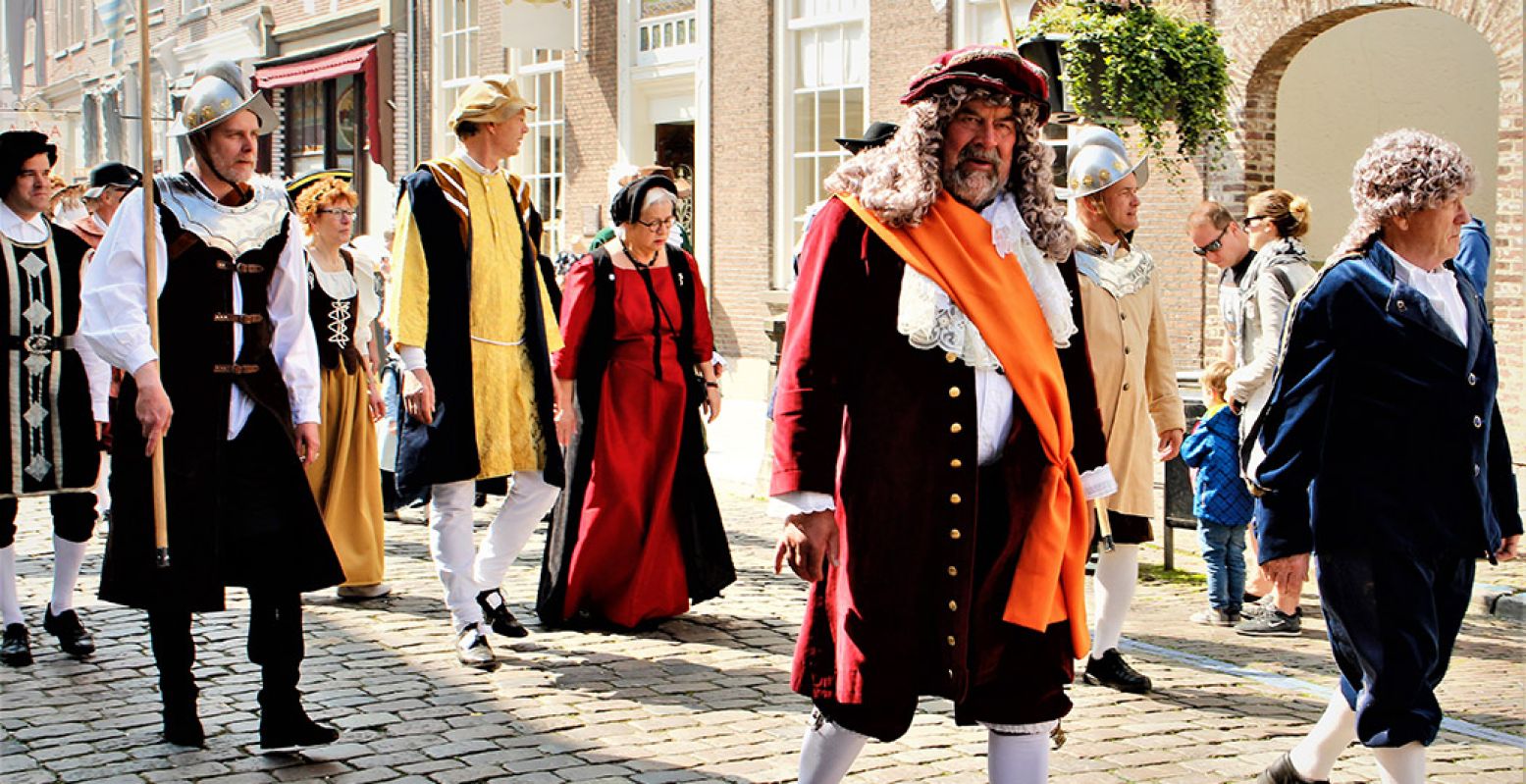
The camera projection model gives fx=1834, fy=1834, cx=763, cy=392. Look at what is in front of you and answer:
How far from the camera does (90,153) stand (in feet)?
63.4

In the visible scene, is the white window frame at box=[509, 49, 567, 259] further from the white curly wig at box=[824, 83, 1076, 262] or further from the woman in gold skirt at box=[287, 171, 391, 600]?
Result: the white curly wig at box=[824, 83, 1076, 262]

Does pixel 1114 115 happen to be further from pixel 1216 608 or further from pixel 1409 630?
pixel 1409 630

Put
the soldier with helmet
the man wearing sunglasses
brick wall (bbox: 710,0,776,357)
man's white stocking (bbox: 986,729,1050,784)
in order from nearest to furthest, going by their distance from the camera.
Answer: man's white stocking (bbox: 986,729,1050,784)
the soldier with helmet
the man wearing sunglasses
brick wall (bbox: 710,0,776,357)

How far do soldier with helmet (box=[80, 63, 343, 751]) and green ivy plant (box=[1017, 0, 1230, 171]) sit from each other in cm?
679

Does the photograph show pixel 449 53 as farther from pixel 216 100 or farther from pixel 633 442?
pixel 216 100

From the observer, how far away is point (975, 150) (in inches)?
154

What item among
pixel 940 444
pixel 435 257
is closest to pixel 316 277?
pixel 435 257

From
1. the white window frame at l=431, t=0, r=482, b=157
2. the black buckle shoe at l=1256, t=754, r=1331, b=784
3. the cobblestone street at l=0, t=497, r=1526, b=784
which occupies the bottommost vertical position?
the cobblestone street at l=0, t=497, r=1526, b=784

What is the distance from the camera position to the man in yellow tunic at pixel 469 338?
6.57m

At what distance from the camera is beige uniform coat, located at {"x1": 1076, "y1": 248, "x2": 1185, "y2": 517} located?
20.3ft

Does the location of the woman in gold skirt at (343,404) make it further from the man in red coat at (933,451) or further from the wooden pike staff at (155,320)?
the man in red coat at (933,451)

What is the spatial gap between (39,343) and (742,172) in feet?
36.4

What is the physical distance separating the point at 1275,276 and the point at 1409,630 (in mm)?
3824

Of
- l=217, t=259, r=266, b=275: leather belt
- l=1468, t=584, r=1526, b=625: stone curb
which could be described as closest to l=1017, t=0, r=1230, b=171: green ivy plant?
l=1468, t=584, r=1526, b=625: stone curb
